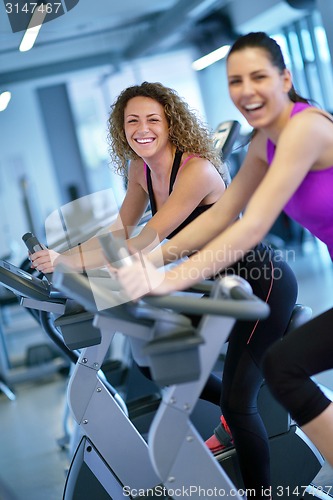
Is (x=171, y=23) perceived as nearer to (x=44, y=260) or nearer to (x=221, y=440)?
(x=44, y=260)

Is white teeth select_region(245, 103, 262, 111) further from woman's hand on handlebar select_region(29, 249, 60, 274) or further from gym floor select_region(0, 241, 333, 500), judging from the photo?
gym floor select_region(0, 241, 333, 500)

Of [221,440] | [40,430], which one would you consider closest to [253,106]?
[221,440]

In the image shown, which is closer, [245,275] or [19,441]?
[245,275]

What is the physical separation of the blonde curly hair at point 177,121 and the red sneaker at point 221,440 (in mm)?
885

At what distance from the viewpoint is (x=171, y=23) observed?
8320mm

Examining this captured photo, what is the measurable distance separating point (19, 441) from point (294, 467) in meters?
2.10

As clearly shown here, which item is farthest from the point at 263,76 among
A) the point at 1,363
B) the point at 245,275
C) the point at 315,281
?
the point at 315,281

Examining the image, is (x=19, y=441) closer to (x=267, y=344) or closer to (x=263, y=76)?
(x=267, y=344)

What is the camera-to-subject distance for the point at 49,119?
490 inches

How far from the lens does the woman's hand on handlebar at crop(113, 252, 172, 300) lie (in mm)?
1489

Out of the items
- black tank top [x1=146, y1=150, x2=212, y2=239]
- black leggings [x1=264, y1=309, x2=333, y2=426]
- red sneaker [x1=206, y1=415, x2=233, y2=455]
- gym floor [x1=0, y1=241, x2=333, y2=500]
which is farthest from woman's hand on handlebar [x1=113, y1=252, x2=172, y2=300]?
gym floor [x1=0, y1=241, x2=333, y2=500]

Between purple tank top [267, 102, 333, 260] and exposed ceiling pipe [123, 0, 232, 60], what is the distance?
6.00 metres

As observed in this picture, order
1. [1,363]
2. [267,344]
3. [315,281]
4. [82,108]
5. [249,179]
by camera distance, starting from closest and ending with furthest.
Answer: [249,179], [267,344], [1,363], [315,281], [82,108]

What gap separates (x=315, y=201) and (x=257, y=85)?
30 centimetres
